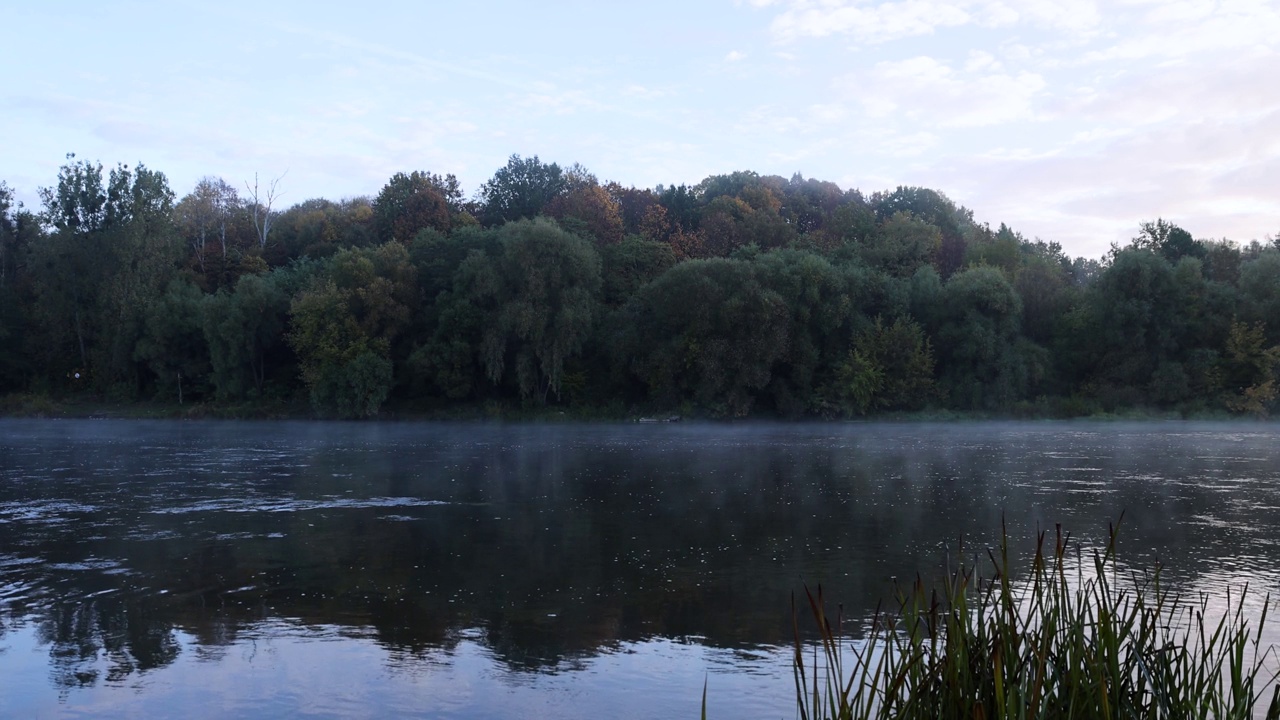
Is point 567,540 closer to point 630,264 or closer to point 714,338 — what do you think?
point 714,338

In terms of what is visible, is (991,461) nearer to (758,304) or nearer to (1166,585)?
(1166,585)

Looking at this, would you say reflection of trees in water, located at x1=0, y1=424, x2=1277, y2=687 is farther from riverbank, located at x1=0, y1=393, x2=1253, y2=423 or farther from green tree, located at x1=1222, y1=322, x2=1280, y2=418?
green tree, located at x1=1222, y1=322, x2=1280, y2=418

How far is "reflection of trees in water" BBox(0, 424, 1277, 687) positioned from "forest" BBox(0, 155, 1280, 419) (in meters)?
23.5

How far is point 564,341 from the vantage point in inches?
2267

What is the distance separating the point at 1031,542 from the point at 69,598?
1442cm

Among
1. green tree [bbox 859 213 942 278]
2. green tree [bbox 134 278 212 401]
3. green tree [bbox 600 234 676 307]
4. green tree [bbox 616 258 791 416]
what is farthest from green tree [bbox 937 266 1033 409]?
green tree [bbox 134 278 212 401]

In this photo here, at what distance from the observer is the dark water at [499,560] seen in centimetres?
939

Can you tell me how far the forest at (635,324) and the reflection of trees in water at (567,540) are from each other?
77.1 feet

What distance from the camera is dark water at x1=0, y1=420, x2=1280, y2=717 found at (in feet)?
30.8

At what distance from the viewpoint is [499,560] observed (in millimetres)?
15281

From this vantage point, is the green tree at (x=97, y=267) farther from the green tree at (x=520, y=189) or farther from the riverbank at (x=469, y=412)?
the green tree at (x=520, y=189)

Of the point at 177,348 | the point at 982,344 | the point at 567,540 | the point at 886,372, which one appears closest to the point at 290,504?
the point at 567,540

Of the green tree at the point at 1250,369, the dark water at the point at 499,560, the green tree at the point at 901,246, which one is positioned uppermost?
the green tree at the point at 901,246

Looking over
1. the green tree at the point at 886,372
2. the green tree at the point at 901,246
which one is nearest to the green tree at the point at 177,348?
the green tree at the point at 886,372
